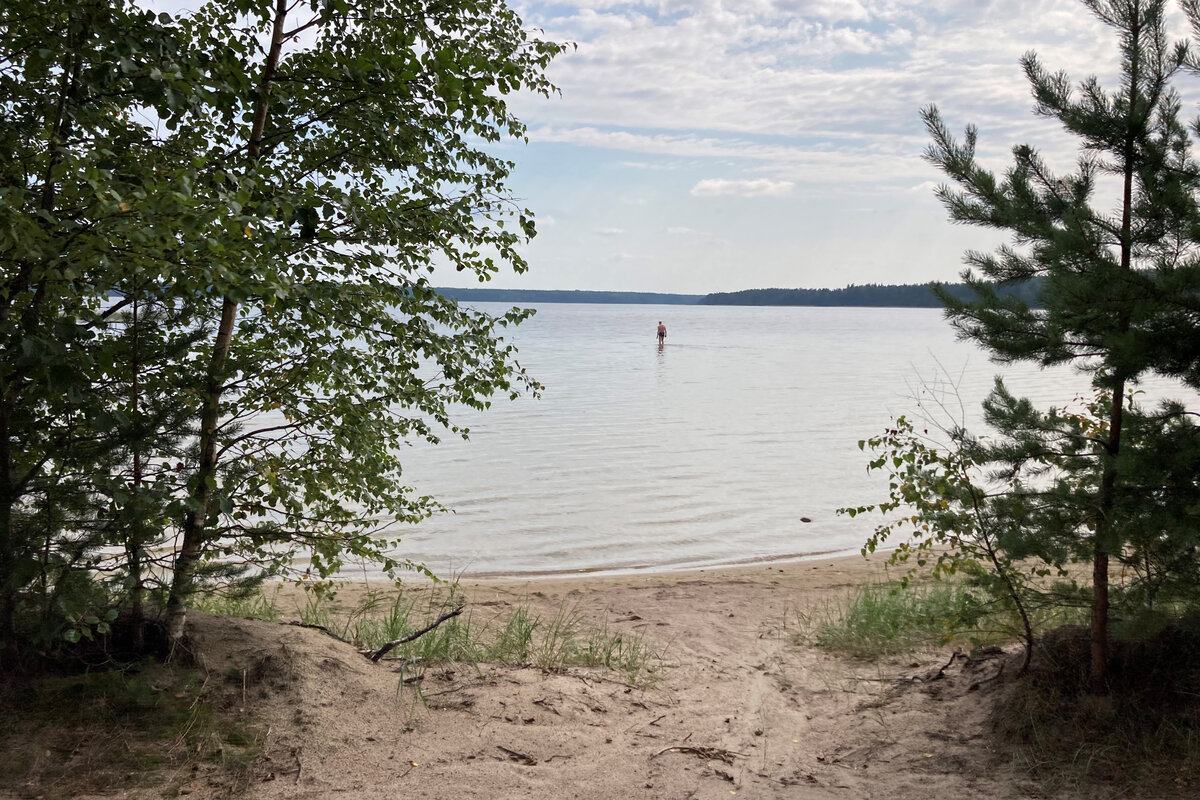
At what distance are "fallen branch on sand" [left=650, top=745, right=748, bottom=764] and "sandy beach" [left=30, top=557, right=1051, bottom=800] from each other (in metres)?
0.01

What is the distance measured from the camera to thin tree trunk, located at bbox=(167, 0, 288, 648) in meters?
4.69

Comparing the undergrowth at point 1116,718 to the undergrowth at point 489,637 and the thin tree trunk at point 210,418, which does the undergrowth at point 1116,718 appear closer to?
the undergrowth at point 489,637

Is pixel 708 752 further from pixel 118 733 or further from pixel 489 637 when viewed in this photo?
pixel 118 733

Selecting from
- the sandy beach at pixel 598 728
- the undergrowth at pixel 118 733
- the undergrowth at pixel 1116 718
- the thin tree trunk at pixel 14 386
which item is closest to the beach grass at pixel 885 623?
the sandy beach at pixel 598 728

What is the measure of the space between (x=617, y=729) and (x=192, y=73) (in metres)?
4.22

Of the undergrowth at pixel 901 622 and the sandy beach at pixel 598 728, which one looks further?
the undergrowth at pixel 901 622

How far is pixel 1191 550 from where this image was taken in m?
4.38

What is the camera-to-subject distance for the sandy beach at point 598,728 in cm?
446

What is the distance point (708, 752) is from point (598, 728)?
697 millimetres

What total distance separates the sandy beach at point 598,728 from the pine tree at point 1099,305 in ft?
3.80

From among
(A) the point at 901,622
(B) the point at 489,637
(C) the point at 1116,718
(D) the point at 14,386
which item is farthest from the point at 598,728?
(D) the point at 14,386

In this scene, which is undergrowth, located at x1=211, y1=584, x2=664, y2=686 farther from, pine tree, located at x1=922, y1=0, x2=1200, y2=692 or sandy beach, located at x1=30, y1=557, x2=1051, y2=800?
pine tree, located at x1=922, y1=0, x2=1200, y2=692

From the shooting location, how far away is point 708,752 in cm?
500

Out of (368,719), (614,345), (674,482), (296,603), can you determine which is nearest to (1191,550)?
(368,719)
